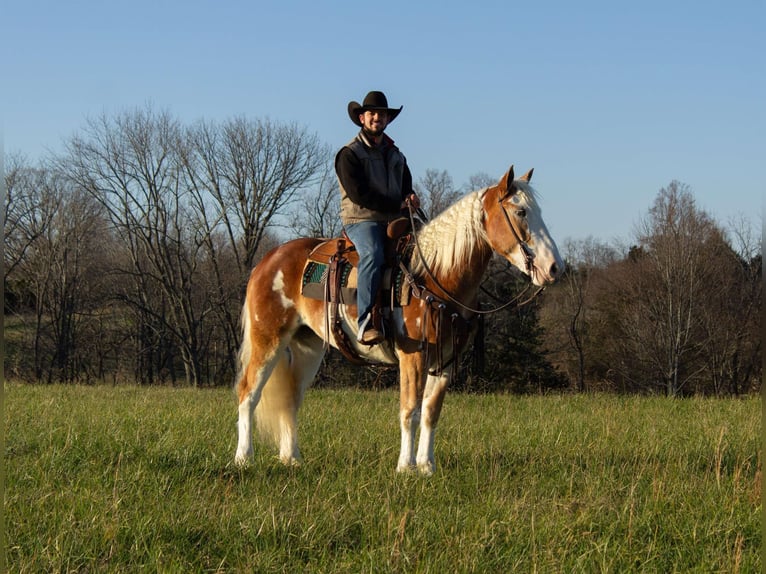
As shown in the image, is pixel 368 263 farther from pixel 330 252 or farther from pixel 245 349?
pixel 245 349

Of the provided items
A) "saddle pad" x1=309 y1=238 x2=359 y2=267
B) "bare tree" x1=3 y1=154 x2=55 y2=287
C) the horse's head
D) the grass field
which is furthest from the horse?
"bare tree" x1=3 y1=154 x2=55 y2=287

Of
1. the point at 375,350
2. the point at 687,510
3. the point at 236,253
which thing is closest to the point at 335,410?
the point at 375,350

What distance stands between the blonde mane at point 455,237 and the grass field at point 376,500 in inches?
65.8

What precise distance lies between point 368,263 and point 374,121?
1.25 m

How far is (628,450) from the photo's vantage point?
691cm

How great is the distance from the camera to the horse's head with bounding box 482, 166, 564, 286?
548 centimetres

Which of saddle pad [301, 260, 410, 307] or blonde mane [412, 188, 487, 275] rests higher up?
blonde mane [412, 188, 487, 275]

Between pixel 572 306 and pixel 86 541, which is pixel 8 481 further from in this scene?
pixel 572 306

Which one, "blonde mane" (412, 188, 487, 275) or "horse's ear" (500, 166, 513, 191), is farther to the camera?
"blonde mane" (412, 188, 487, 275)

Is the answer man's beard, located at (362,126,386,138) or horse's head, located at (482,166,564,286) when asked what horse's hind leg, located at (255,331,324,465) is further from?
horse's head, located at (482,166,564,286)

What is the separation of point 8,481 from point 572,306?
46704 mm

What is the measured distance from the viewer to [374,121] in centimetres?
639

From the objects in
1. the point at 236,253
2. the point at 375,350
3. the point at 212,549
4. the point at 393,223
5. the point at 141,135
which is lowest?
the point at 212,549

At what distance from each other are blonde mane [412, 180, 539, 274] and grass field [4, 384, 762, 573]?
167 centimetres
